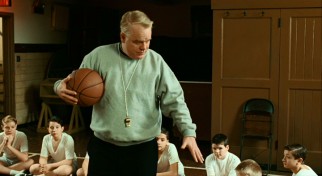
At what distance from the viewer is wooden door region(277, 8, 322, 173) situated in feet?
18.2

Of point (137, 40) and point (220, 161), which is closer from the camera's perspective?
point (137, 40)

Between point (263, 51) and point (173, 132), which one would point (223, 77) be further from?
point (173, 132)

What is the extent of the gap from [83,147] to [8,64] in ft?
7.34

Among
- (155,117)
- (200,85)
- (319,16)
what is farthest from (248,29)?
(155,117)

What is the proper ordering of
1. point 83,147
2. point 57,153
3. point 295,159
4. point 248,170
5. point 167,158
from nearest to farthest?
point 248,170, point 295,159, point 167,158, point 57,153, point 83,147

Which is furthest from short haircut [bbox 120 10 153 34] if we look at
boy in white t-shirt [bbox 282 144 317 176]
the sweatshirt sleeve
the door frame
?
the door frame

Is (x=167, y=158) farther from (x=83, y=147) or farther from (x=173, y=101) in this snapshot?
(x=173, y=101)

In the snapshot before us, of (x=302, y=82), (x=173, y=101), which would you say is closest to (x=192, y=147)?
(x=173, y=101)

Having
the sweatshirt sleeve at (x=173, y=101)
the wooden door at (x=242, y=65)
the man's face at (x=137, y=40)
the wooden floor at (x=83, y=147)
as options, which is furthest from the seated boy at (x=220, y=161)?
the man's face at (x=137, y=40)

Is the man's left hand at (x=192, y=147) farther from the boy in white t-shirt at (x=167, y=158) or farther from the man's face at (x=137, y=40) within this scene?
the boy in white t-shirt at (x=167, y=158)

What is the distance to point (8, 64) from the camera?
8.16 m

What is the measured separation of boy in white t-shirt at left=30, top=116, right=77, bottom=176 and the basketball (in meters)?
2.72

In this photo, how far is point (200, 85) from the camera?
7105 millimetres

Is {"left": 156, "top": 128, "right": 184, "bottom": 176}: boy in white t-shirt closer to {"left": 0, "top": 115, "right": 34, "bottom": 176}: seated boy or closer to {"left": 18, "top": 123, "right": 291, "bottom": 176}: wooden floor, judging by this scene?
{"left": 18, "top": 123, "right": 291, "bottom": 176}: wooden floor
